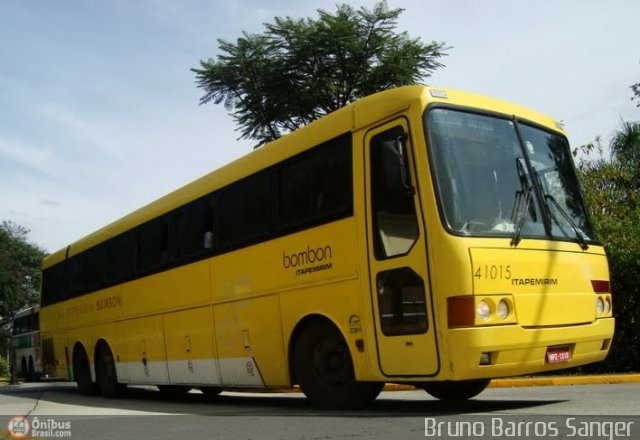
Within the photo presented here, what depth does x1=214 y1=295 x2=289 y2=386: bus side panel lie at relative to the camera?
8.88m

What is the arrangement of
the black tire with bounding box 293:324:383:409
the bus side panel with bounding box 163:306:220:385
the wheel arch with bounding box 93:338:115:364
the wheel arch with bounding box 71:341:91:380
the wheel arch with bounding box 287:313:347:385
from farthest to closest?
1. the wheel arch with bounding box 71:341:91:380
2. the wheel arch with bounding box 93:338:115:364
3. the bus side panel with bounding box 163:306:220:385
4. the wheel arch with bounding box 287:313:347:385
5. the black tire with bounding box 293:324:383:409

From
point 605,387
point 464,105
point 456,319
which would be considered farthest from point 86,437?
point 605,387

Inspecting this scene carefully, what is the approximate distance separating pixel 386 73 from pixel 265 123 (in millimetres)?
4002

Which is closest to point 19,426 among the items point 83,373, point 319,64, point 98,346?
point 98,346

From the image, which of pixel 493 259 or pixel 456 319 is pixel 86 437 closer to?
pixel 456 319

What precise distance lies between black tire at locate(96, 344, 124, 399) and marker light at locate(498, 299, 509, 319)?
9.44 metres

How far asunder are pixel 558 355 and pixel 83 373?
1159 centimetres

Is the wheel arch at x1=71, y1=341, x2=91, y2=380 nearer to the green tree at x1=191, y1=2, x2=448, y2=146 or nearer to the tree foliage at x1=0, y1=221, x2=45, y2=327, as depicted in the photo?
the green tree at x1=191, y1=2, x2=448, y2=146

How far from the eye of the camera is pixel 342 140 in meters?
8.00

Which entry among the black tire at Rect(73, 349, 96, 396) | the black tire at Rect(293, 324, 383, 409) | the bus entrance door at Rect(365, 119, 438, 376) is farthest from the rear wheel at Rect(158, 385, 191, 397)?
the bus entrance door at Rect(365, 119, 438, 376)

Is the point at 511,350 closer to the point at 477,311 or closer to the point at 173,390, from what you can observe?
the point at 477,311

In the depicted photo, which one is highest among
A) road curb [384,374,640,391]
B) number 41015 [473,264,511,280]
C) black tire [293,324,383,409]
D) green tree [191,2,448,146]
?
green tree [191,2,448,146]

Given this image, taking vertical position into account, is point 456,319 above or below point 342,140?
below

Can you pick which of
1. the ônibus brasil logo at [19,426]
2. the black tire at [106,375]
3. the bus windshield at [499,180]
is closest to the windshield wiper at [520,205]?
the bus windshield at [499,180]
